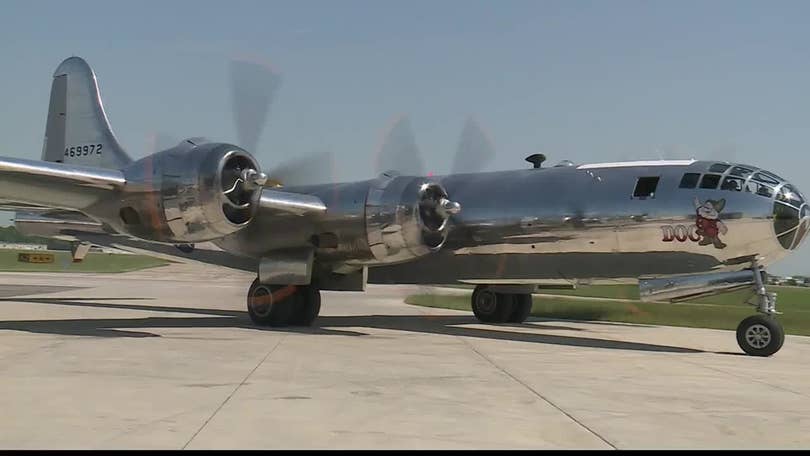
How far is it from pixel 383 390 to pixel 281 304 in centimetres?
839

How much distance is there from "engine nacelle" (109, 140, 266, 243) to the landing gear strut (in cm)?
896

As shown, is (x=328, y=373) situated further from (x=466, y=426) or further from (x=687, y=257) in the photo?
(x=687, y=257)

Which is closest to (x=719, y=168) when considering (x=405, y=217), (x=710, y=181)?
(x=710, y=181)

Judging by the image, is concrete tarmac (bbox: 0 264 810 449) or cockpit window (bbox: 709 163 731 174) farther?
cockpit window (bbox: 709 163 731 174)

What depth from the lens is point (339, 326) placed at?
54.5 feet

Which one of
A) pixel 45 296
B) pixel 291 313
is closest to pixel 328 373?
pixel 291 313

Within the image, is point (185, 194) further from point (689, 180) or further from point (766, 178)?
point (766, 178)

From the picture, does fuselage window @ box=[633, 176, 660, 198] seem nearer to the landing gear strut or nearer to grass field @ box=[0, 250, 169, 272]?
the landing gear strut

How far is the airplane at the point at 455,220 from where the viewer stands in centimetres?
1283

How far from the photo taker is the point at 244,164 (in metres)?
13.8

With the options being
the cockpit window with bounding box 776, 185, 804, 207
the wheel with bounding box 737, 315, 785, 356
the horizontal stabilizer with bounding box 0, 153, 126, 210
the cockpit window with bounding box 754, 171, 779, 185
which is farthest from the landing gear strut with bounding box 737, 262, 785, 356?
the horizontal stabilizer with bounding box 0, 153, 126, 210

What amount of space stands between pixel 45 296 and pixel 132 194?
624 inches

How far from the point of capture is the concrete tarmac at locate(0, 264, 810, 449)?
5.48 m

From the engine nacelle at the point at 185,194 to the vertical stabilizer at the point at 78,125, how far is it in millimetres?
6605
